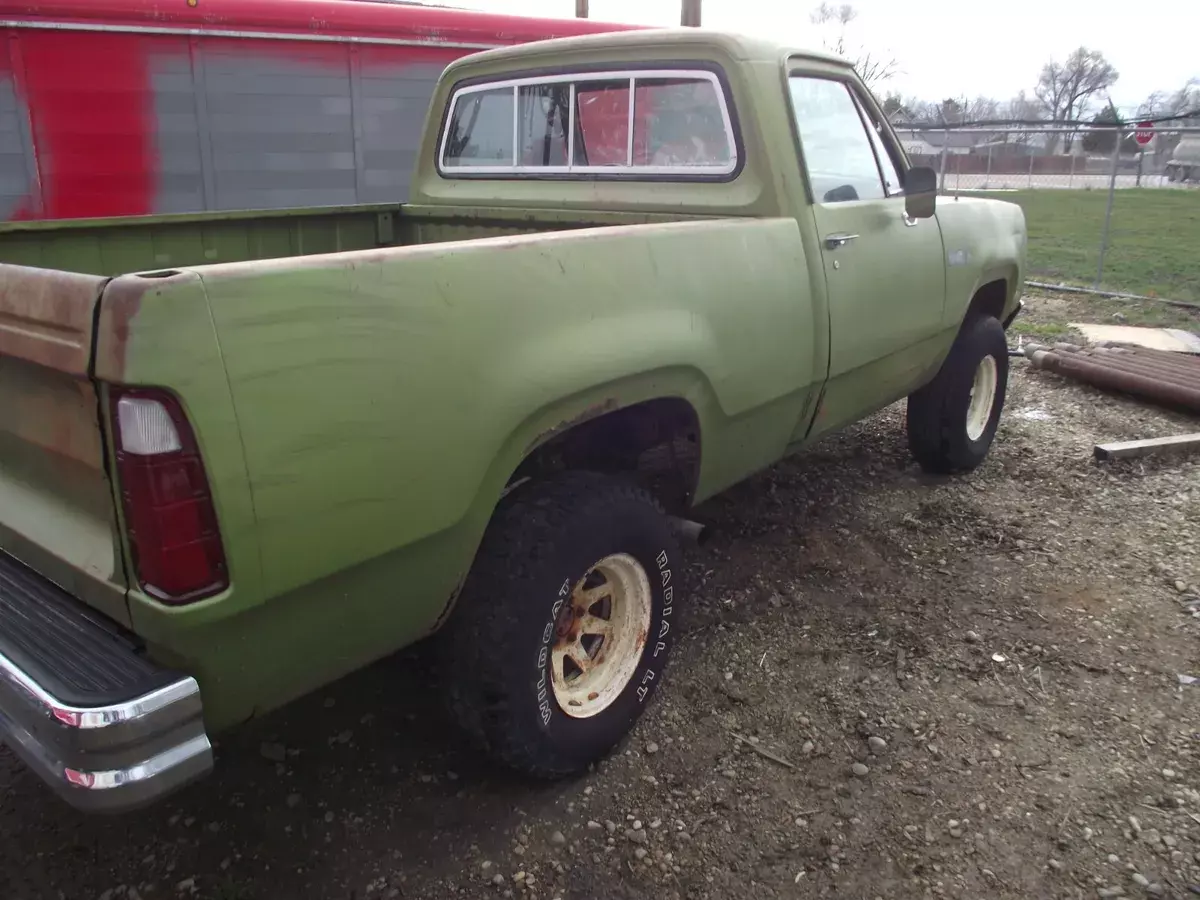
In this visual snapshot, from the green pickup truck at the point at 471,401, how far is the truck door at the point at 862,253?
0.02 meters

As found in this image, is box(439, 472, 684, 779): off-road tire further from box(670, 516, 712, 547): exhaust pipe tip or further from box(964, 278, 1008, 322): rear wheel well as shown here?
box(964, 278, 1008, 322): rear wheel well

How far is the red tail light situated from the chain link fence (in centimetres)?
710

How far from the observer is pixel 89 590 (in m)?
1.76

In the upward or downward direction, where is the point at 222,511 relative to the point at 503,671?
upward

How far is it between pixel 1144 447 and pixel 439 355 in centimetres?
432

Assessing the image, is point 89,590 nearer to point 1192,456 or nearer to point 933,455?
point 933,455

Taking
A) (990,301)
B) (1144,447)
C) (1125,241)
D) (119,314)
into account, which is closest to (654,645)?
(119,314)

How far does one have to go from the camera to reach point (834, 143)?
3.48m

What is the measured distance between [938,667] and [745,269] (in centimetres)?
145

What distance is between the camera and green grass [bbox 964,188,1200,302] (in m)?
10.6

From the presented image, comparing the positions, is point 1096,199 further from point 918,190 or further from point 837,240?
point 837,240

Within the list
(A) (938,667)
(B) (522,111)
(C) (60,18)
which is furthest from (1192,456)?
(C) (60,18)

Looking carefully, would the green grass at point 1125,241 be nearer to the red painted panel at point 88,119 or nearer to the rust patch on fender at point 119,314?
the red painted panel at point 88,119

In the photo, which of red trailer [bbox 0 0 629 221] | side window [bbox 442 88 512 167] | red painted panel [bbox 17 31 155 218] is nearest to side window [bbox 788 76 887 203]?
side window [bbox 442 88 512 167]
